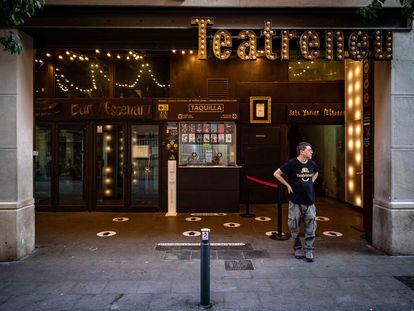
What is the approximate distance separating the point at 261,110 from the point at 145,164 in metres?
4.23

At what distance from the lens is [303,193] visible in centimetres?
623

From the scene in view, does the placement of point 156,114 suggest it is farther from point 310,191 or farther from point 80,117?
point 310,191

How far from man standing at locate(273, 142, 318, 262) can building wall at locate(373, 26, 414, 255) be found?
60.1 inches

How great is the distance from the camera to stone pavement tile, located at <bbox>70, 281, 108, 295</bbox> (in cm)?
502

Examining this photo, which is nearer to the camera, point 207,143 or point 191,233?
point 191,233

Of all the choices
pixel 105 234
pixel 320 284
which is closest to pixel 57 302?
pixel 105 234

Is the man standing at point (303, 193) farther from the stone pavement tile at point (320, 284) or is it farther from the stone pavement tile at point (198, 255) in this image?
the stone pavement tile at point (198, 255)

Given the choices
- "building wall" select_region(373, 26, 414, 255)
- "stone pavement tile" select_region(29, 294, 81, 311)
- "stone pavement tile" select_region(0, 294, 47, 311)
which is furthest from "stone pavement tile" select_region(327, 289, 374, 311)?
"stone pavement tile" select_region(0, 294, 47, 311)

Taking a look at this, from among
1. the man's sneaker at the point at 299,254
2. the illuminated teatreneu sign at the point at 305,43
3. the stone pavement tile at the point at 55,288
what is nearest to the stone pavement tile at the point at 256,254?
the man's sneaker at the point at 299,254

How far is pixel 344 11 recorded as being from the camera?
671 centimetres

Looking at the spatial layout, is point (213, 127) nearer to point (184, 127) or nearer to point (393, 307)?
point (184, 127)

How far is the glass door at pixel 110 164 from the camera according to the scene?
10.9 metres

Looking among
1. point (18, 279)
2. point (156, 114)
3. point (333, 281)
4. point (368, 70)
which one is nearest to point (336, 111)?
point (368, 70)

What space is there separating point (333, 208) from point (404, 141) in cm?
503
